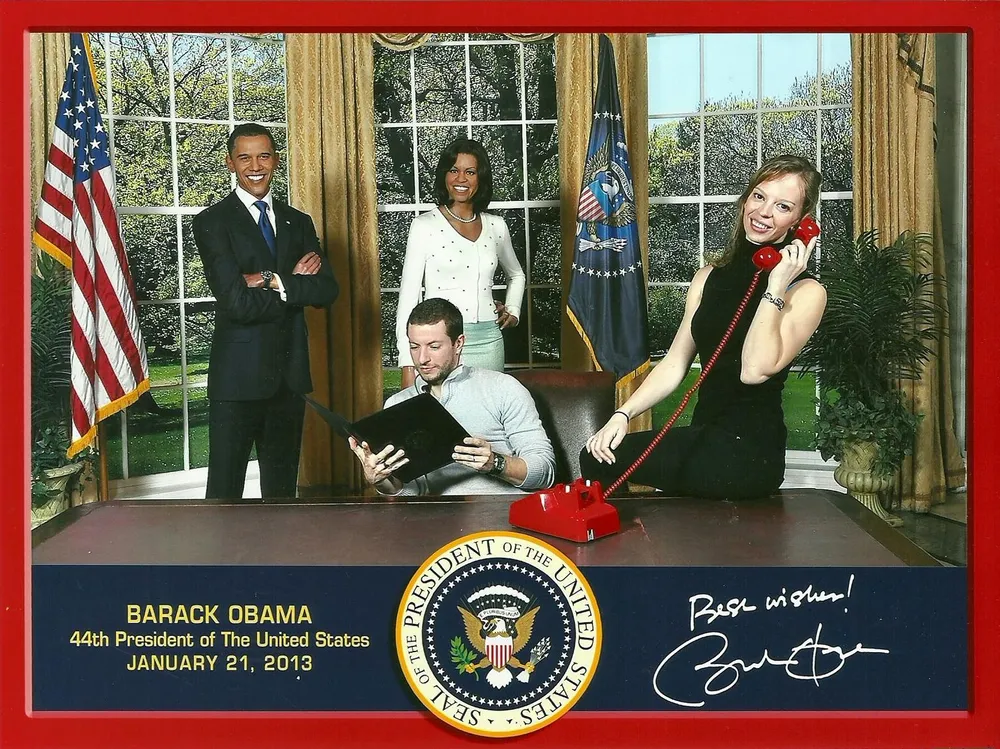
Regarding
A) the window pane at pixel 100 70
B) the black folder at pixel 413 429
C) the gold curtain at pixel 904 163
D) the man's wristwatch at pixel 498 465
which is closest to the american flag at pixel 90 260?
the window pane at pixel 100 70

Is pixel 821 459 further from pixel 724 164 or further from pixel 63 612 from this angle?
pixel 63 612

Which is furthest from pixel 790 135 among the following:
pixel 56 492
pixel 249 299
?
pixel 56 492

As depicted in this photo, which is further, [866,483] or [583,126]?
[583,126]

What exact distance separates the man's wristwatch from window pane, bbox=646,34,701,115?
816 mm

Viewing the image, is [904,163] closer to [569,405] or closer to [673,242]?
[673,242]

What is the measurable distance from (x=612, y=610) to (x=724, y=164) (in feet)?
3.20

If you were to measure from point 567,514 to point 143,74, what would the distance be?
52.2 inches

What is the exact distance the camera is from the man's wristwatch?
2.35m

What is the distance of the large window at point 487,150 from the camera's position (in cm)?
233

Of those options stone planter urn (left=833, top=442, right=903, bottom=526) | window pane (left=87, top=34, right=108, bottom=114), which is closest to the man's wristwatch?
stone planter urn (left=833, top=442, right=903, bottom=526)

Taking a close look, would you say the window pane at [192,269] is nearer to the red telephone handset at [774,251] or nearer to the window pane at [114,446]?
the window pane at [114,446]

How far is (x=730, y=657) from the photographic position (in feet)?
7.48

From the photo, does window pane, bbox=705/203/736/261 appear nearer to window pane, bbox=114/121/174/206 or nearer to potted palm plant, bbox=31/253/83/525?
window pane, bbox=114/121/174/206

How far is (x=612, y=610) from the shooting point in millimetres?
2254
